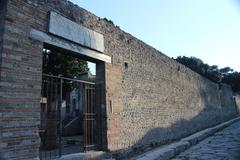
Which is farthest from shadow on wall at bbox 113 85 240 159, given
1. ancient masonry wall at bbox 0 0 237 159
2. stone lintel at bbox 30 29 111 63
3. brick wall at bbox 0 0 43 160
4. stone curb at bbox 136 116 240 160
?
brick wall at bbox 0 0 43 160

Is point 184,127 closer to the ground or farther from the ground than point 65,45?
closer to the ground

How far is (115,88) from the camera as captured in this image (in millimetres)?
7617

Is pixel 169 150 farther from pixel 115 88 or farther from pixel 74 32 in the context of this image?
pixel 74 32

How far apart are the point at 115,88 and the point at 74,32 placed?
223 cm

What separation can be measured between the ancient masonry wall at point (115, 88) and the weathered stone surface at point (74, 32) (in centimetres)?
17

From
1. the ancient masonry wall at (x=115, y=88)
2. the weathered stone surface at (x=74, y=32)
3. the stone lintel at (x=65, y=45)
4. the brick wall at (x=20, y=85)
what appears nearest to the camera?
the brick wall at (x=20, y=85)

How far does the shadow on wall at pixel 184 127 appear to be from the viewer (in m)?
8.41

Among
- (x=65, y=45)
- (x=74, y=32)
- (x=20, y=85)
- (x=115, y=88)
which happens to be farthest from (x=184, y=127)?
(x=20, y=85)

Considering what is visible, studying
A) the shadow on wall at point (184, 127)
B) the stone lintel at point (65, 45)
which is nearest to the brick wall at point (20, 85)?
the stone lintel at point (65, 45)

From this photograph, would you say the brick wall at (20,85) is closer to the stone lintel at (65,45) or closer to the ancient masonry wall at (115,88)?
the ancient masonry wall at (115,88)

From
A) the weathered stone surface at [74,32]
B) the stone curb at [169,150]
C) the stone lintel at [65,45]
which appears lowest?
the stone curb at [169,150]

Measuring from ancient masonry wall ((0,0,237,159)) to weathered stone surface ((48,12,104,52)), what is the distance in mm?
173

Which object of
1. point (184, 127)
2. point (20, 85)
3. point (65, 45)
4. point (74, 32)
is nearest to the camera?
point (20, 85)

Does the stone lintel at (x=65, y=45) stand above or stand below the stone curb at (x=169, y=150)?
above
